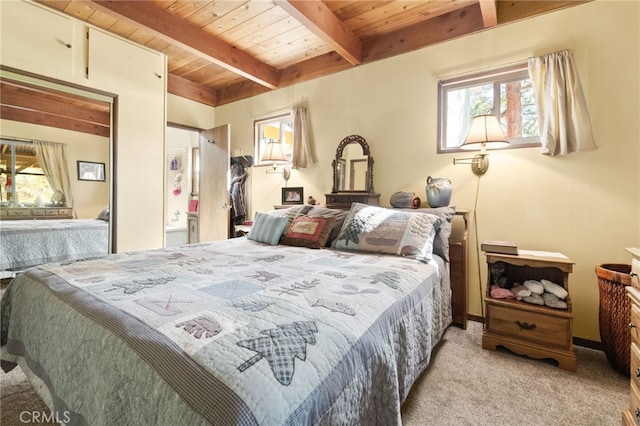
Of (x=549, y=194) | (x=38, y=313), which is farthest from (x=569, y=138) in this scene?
(x=38, y=313)

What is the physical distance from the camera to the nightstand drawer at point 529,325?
1.76 m

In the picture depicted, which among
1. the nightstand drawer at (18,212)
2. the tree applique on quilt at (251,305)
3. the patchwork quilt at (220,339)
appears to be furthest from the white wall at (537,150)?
→ the nightstand drawer at (18,212)

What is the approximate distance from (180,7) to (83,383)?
2.93 metres

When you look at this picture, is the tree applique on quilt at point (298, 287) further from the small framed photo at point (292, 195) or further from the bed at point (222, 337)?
the small framed photo at point (292, 195)

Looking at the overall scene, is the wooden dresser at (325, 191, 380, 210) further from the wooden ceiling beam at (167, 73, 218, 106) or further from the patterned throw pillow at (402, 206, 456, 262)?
the wooden ceiling beam at (167, 73, 218, 106)

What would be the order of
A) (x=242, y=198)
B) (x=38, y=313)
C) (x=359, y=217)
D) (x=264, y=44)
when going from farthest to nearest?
(x=242, y=198), (x=264, y=44), (x=359, y=217), (x=38, y=313)

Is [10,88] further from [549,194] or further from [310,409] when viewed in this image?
[549,194]

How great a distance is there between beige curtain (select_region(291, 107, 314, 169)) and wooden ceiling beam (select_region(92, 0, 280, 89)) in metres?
0.63

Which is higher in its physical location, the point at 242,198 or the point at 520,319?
the point at 242,198

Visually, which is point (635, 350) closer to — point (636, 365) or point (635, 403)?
point (636, 365)

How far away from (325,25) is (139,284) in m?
2.46

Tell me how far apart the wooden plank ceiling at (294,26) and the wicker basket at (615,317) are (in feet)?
6.47

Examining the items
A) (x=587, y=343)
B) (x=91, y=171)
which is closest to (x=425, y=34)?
(x=587, y=343)

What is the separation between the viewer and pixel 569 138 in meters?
2.05
